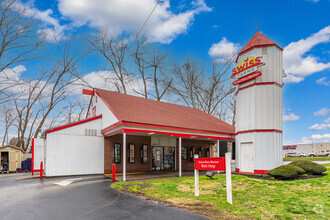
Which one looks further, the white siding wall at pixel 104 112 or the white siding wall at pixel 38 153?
the white siding wall at pixel 38 153

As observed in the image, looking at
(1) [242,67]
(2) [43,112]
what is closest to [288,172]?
(1) [242,67]

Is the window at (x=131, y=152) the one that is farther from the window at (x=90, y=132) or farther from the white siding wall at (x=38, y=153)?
the white siding wall at (x=38, y=153)

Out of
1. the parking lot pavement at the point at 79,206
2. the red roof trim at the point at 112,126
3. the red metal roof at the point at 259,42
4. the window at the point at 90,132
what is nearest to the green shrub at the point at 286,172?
the red metal roof at the point at 259,42

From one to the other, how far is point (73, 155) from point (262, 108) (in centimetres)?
1384

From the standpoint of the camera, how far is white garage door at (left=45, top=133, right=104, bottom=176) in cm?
1559

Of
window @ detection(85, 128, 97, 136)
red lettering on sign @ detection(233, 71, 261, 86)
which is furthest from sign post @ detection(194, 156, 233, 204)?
red lettering on sign @ detection(233, 71, 261, 86)

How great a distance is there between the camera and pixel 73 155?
54.0 ft

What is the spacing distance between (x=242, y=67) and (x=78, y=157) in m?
13.9

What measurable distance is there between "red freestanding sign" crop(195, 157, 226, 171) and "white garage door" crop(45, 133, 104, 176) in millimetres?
10354

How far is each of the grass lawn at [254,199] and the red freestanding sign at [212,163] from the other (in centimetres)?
116

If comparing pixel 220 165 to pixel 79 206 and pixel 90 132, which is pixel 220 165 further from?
pixel 90 132

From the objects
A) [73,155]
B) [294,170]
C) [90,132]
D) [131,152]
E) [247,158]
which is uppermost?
[90,132]

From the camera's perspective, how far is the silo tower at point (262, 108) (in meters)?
17.1

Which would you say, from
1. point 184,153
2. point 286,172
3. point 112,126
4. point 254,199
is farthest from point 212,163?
point 184,153
